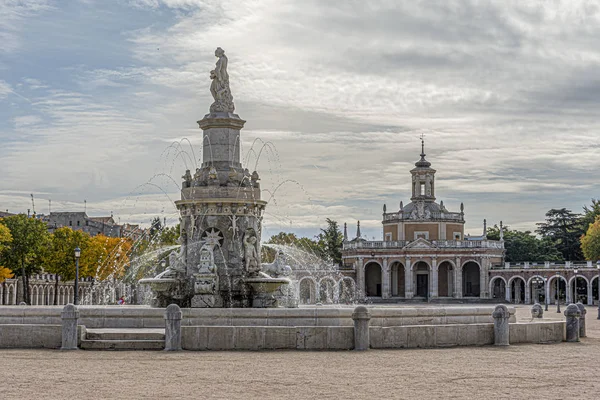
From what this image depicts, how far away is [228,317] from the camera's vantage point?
25.0m

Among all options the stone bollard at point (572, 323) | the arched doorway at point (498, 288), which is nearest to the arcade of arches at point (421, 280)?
the arched doorway at point (498, 288)

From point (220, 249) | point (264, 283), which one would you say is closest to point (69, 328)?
point (220, 249)

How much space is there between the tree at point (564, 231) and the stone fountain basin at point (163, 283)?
109837 mm

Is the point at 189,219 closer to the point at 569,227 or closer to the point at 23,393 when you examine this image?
the point at 23,393

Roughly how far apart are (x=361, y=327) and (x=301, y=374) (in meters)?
4.97

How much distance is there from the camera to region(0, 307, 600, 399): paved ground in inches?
650

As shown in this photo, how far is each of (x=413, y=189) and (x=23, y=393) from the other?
107m

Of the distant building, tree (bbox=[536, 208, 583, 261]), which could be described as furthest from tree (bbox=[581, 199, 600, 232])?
the distant building

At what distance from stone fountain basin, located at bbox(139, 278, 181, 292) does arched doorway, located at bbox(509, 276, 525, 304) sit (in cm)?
8636

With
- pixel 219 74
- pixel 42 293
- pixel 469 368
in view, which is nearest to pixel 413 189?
pixel 42 293

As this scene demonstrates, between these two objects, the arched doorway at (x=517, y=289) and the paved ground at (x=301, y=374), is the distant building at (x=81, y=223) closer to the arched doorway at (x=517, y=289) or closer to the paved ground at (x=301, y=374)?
the arched doorway at (x=517, y=289)

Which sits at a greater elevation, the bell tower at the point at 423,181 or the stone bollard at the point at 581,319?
the bell tower at the point at 423,181

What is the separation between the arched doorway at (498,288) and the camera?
376 ft

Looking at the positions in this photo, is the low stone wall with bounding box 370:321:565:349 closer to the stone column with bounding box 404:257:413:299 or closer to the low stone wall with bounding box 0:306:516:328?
the low stone wall with bounding box 0:306:516:328
